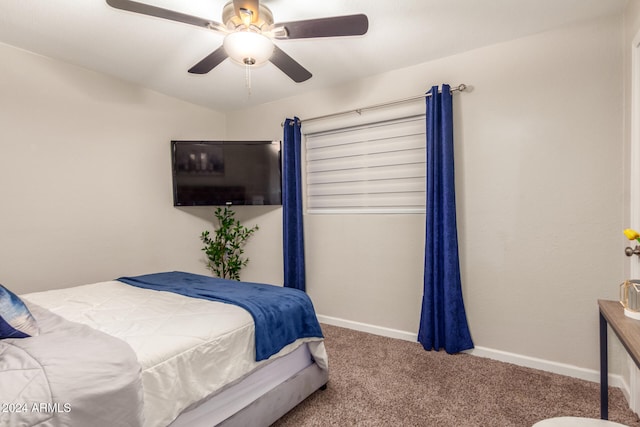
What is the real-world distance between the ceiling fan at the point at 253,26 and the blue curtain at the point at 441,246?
3.82ft

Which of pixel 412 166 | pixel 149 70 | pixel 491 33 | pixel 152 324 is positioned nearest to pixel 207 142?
pixel 149 70

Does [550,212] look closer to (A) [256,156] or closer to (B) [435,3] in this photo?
(B) [435,3]

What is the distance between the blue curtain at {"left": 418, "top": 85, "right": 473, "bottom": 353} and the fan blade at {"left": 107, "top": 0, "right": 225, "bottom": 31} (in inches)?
68.5

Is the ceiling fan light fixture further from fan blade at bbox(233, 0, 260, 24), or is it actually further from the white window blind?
the white window blind

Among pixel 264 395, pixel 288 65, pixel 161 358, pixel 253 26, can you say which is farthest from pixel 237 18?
pixel 264 395

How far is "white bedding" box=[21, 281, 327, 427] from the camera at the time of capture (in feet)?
4.10

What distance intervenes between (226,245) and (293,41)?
2443 mm

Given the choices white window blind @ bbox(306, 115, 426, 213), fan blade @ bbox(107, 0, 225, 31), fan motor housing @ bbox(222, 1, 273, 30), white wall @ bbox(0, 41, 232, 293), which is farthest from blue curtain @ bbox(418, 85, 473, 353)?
white wall @ bbox(0, 41, 232, 293)

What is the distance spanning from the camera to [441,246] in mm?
2600

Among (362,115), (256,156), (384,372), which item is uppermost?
(362,115)

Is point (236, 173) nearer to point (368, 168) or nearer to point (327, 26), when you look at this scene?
point (368, 168)

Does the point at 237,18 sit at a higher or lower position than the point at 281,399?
higher

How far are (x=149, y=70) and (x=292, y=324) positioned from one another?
8.44 ft

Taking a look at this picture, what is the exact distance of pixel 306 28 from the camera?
1702 mm
